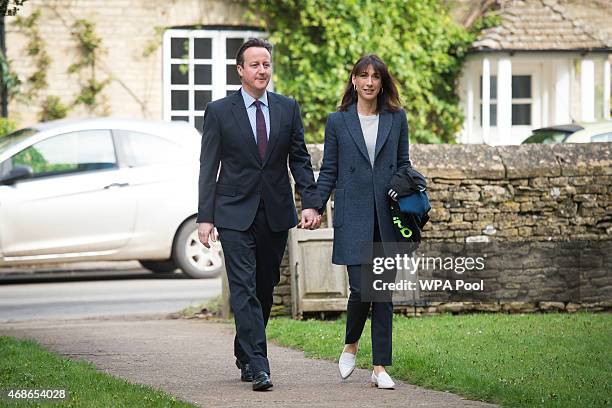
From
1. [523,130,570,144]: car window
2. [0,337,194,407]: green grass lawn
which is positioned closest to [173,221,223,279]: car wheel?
[523,130,570,144]: car window

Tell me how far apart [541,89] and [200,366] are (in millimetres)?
14651

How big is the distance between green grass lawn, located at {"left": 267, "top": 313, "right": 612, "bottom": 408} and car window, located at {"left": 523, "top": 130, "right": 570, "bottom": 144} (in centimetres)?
468

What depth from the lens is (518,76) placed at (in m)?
21.8

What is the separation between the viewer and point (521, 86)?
21.8m

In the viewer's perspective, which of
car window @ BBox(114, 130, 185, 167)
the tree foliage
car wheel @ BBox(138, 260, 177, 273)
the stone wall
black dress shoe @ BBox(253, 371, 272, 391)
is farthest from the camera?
the tree foliage

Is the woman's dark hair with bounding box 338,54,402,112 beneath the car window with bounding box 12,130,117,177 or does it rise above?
above

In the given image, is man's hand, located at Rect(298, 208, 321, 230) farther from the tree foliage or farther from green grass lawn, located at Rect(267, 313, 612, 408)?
the tree foliage

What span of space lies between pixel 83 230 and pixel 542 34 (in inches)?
378

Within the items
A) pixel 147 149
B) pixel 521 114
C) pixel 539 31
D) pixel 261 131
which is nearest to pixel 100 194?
pixel 147 149

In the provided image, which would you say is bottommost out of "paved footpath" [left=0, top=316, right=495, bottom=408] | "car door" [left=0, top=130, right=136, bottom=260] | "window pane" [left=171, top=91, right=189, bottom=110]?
"paved footpath" [left=0, top=316, right=495, bottom=408]

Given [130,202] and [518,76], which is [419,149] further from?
[518,76]

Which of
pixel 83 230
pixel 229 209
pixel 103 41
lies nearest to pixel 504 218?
pixel 229 209

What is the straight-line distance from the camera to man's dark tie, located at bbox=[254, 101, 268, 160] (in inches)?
292

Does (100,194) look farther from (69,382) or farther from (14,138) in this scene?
(69,382)
